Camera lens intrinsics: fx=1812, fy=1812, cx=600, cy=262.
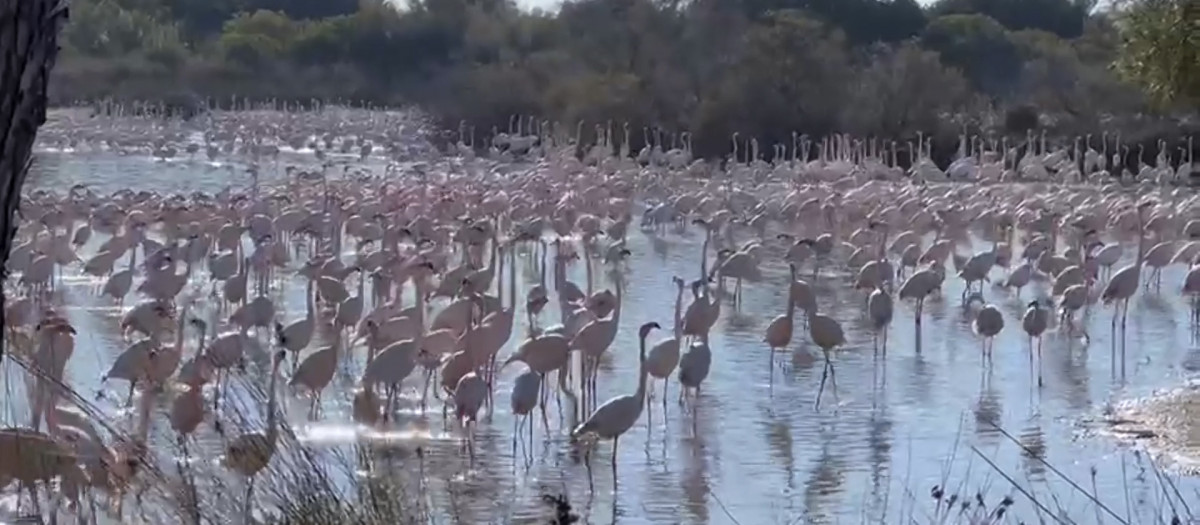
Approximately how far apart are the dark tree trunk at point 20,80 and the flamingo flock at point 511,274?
5.16ft

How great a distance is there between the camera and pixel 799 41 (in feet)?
112

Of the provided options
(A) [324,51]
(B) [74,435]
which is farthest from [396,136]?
(B) [74,435]

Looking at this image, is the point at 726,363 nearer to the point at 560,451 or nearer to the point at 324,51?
the point at 560,451

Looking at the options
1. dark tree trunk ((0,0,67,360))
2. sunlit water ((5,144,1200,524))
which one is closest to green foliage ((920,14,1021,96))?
sunlit water ((5,144,1200,524))

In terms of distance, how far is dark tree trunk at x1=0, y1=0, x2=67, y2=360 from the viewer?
2.52m

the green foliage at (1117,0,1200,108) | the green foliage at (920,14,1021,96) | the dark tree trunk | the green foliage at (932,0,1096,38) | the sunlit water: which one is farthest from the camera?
the green foliage at (932,0,1096,38)

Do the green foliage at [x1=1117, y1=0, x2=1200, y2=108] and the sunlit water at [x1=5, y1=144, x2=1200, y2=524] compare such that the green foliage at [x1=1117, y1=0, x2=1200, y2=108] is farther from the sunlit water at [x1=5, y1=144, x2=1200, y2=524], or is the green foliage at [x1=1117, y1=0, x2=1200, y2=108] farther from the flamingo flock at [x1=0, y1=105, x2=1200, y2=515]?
the sunlit water at [x1=5, y1=144, x2=1200, y2=524]

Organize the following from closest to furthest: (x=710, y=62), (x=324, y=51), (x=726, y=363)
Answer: (x=726, y=363) < (x=710, y=62) < (x=324, y=51)

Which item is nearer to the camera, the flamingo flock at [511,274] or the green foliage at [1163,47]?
the flamingo flock at [511,274]

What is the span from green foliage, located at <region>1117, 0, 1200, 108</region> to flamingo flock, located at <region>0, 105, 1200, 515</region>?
1750 millimetres

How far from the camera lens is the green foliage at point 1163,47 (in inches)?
404

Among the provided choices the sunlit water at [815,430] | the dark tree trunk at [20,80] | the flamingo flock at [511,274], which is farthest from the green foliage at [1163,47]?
the dark tree trunk at [20,80]

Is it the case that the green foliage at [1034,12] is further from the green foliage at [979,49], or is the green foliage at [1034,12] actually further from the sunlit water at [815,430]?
the sunlit water at [815,430]

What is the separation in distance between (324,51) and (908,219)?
3838 cm
